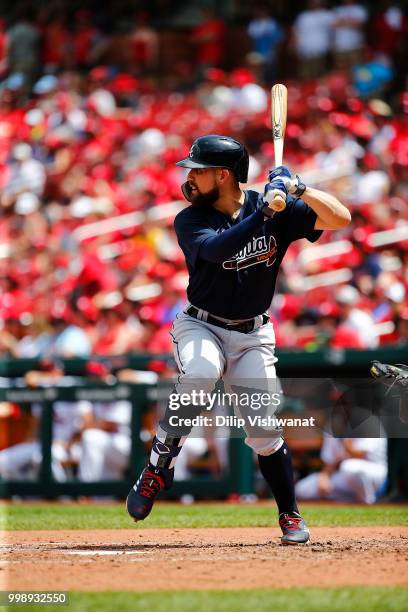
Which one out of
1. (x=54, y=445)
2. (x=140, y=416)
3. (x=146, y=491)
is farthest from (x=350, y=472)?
(x=146, y=491)

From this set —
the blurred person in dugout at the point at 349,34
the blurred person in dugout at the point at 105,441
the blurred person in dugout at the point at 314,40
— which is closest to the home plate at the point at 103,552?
the blurred person in dugout at the point at 105,441

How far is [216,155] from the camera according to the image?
16.0 ft

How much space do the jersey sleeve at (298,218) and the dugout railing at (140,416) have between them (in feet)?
11.2

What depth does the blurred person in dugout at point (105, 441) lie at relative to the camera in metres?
8.78

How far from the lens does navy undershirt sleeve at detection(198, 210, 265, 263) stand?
4492 millimetres

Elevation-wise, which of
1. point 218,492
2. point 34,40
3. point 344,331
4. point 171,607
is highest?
point 34,40

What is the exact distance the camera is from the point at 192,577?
399 cm

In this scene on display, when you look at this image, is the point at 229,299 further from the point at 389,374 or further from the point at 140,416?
the point at 140,416

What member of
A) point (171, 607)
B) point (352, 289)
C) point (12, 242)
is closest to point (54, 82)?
point (12, 242)

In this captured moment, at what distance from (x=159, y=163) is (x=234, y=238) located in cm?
925

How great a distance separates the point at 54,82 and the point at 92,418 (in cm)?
895

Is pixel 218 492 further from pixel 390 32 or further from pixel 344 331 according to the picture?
pixel 390 32

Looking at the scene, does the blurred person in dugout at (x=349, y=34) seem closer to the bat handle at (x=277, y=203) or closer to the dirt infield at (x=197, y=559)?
the dirt infield at (x=197, y=559)

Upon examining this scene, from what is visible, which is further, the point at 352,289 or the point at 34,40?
the point at 34,40
